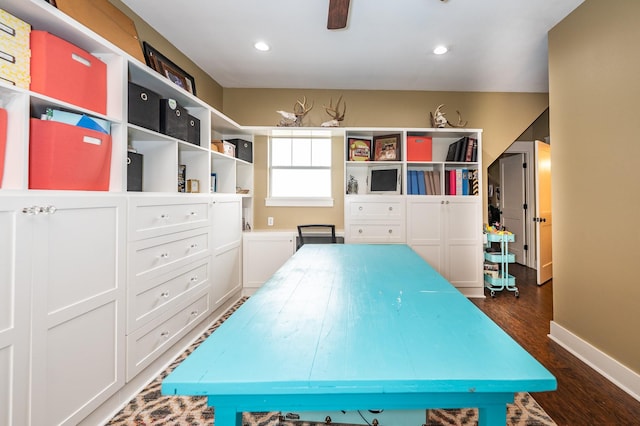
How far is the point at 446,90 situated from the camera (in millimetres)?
3678

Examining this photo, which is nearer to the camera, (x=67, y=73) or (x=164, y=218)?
(x=67, y=73)

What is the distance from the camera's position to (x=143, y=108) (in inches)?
69.5

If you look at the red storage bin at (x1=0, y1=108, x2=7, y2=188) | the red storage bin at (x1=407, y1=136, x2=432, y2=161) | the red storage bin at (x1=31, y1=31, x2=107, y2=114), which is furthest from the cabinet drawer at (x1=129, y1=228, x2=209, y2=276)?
the red storage bin at (x1=407, y1=136, x2=432, y2=161)

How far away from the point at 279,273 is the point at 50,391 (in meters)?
1.09

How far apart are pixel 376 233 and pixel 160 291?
2.30m

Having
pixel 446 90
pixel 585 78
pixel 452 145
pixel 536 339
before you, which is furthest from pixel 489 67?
pixel 536 339

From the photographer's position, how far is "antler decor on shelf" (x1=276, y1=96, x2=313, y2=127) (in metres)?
3.36

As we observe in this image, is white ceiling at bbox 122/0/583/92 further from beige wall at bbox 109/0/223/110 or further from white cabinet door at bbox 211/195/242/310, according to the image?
white cabinet door at bbox 211/195/242/310

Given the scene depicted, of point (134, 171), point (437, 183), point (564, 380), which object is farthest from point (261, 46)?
point (564, 380)

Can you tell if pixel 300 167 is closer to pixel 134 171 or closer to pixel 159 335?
pixel 134 171

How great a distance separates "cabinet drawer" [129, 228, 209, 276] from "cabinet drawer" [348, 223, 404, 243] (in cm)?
168

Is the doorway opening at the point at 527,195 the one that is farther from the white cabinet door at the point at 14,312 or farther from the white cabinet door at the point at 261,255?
the white cabinet door at the point at 14,312

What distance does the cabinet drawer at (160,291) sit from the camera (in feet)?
5.40

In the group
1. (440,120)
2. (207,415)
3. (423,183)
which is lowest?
(207,415)
